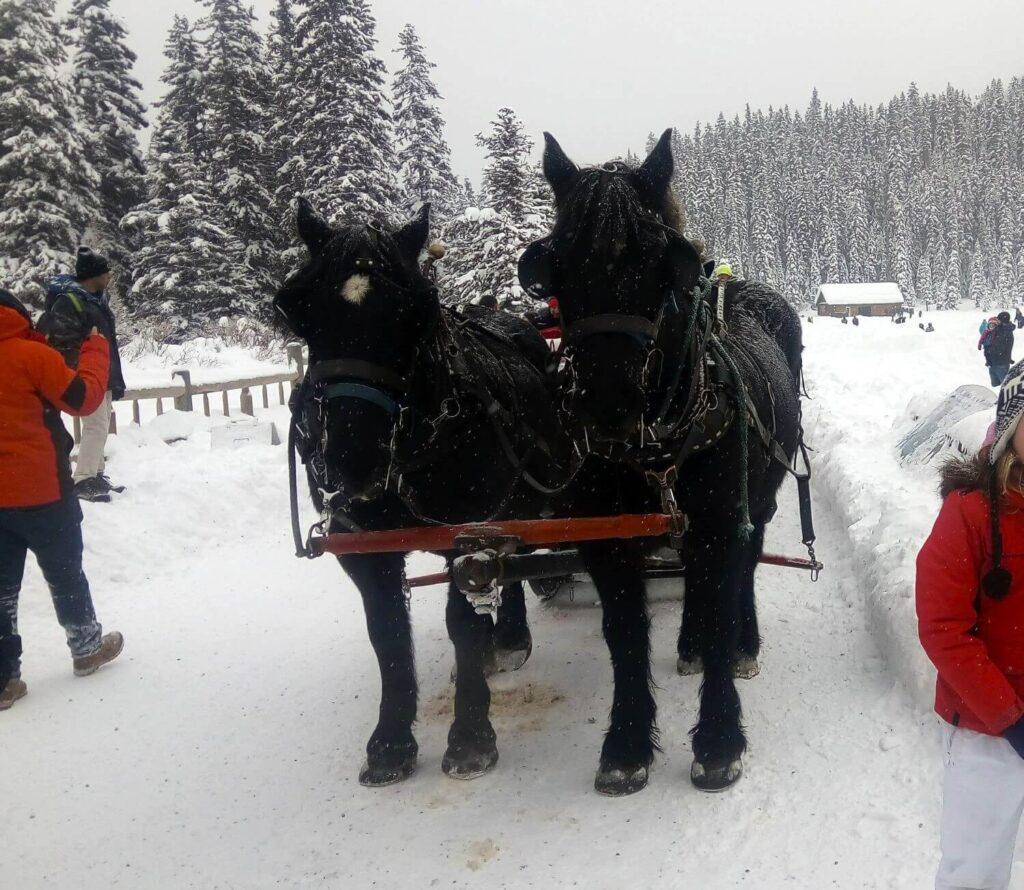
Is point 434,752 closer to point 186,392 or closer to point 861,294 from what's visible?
point 186,392

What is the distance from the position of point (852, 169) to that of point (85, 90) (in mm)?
100591

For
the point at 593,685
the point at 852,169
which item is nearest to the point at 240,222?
the point at 593,685

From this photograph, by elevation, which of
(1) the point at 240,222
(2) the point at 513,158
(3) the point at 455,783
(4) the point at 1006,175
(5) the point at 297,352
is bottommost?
(3) the point at 455,783

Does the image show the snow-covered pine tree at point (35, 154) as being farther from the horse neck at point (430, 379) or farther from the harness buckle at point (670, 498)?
the harness buckle at point (670, 498)

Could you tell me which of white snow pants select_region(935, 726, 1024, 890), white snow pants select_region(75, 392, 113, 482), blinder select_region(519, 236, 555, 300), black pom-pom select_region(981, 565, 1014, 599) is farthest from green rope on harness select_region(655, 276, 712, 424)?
white snow pants select_region(75, 392, 113, 482)

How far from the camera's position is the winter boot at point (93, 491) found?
7.59 meters

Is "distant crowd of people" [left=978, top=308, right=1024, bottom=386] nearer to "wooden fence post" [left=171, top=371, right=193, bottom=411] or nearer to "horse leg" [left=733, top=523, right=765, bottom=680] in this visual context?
"horse leg" [left=733, top=523, right=765, bottom=680]

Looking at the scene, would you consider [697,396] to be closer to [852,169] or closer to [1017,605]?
[1017,605]

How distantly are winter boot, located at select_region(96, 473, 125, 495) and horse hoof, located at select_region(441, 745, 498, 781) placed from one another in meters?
5.81

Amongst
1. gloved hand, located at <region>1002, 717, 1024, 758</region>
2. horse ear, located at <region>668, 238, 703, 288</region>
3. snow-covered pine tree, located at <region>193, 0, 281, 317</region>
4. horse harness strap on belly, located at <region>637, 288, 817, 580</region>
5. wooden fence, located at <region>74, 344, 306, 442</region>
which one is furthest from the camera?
snow-covered pine tree, located at <region>193, 0, 281, 317</region>

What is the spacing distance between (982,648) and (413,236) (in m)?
2.62

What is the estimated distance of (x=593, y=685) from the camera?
4527 mm

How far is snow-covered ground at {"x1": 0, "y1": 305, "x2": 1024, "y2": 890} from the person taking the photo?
2.99m

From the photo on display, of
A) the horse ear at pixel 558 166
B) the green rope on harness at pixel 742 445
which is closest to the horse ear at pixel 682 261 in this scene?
the horse ear at pixel 558 166
